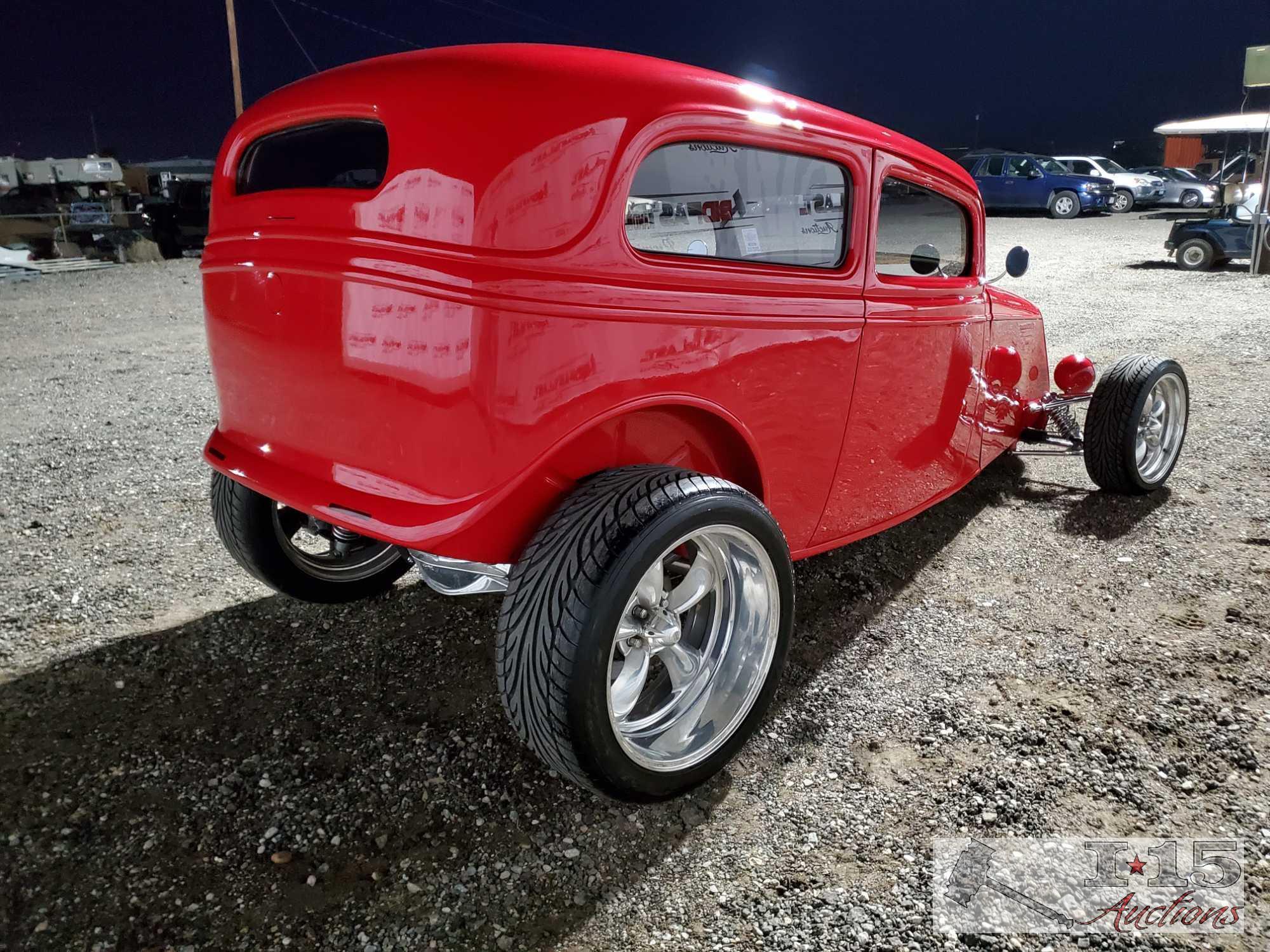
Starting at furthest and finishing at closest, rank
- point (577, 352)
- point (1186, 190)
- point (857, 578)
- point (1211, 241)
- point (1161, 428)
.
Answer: point (1186, 190), point (1211, 241), point (1161, 428), point (857, 578), point (577, 352)

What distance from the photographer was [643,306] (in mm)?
2195

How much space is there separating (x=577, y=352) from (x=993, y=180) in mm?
23373

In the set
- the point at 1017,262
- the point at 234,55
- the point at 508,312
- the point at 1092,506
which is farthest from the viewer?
the point at 234,55

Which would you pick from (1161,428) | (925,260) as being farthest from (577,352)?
(1161,428)

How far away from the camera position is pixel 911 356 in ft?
10.4

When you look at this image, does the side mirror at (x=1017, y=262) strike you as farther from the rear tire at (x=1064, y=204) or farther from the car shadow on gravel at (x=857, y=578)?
the rear tire at (x=1064, y=204)

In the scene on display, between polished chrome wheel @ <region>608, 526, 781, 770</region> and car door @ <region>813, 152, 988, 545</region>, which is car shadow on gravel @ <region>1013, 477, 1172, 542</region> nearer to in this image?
car door @ <region>813, 152, 988, 545</region>

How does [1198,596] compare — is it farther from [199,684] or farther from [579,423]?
[199,684]

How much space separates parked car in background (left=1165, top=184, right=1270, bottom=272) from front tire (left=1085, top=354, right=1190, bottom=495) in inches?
444

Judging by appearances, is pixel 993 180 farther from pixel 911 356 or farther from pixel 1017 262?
pixel 911 356

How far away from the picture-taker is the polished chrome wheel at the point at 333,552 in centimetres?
297

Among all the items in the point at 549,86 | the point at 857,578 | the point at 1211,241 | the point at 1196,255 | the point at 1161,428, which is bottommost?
the point at 857,578

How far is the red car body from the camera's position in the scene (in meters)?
2.00

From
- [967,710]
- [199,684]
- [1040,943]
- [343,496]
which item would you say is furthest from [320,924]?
[967,710]
